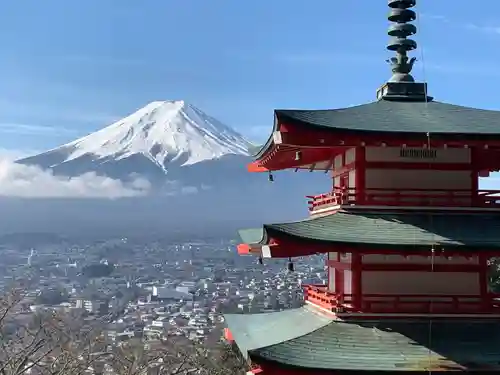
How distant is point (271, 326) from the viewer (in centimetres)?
1190

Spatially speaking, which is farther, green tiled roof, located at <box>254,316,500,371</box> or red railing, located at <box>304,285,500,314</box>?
red railing, located at <box>304,285,500,314</box>

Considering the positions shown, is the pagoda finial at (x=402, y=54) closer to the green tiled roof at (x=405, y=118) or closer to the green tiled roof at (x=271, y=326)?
the green tiled roof at (x=405, y=118)

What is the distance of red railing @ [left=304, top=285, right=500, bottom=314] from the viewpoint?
33.8 ft

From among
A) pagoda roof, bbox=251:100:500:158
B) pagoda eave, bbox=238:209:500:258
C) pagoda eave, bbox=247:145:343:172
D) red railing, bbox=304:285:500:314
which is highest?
pagoda roof, bbox=251:100:500:158

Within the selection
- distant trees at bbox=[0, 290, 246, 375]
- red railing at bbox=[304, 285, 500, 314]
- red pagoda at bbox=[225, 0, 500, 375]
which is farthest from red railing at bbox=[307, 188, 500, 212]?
distant trees at bbox=[0, 290, 246, 375]

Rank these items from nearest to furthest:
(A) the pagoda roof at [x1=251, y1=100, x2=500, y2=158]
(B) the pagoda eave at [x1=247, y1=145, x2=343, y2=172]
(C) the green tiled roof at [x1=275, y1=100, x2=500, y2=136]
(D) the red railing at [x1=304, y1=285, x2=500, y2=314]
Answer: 1. (A) the pagoda roof at [x1=251, y1=100, x2=500, y2=158]
2. (C) the green tiled roof at [x1=275, y1=100, x2=500, y2=136]
3. (D) the red railing at [x1=304, y1=285, x2=500, y2=314]
4. (B) the pagoda eave at [x1=247, y1=145, x2=343, y2=172]

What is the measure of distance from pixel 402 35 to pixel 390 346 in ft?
16.1

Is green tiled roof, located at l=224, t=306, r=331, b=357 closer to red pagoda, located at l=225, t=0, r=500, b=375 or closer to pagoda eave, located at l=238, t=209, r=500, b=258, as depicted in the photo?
red pagoda, located at l=225, t=0, r=500, b=375

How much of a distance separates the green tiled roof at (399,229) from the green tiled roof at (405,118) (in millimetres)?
1147

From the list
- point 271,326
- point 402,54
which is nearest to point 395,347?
point 271,326

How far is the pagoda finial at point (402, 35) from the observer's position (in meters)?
12.0

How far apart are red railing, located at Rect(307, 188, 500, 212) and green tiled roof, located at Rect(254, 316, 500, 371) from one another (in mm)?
1580

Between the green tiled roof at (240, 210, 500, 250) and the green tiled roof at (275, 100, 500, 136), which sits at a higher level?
the green tiled roof at (275, 100, 500, 136)

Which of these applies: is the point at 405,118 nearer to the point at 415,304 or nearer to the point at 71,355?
the point at 415,304
